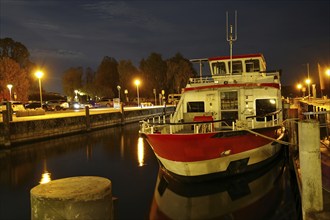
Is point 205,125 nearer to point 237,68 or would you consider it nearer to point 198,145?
point 198,145

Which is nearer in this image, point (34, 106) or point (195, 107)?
point (195, 107)

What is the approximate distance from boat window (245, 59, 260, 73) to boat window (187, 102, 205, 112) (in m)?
3.59

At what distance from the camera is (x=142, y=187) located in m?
14.6

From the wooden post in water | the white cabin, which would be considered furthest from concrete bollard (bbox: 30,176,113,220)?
the wooden post in water

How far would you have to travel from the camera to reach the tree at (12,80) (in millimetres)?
50438

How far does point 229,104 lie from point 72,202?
13257mm

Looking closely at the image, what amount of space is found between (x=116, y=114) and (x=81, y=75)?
58.8m

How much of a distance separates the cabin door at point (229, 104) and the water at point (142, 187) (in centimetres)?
311

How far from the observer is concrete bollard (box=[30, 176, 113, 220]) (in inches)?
154

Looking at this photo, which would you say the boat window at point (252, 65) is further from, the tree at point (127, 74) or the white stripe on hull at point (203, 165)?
the tree at point (127, 74)

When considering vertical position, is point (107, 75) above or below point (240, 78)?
above

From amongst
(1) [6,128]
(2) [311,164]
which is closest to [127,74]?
(1) [6,128]

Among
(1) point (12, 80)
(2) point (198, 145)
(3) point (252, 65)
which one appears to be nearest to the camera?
(2) point (198, 145)

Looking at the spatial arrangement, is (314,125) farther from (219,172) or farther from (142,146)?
(142,146)
